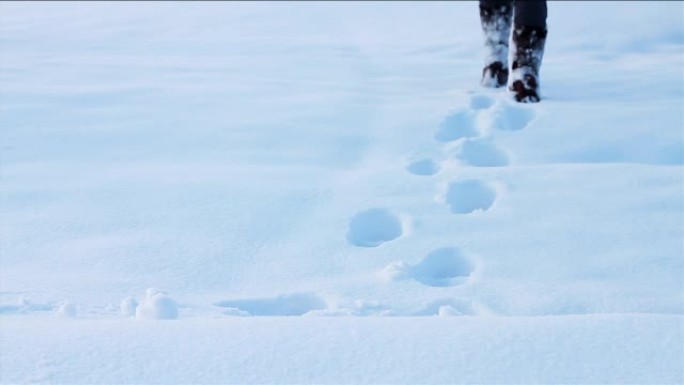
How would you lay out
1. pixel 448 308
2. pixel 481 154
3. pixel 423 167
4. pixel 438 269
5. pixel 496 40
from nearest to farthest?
pixel 448 308, pixel 438 269, pixel 423 167, pixel 481 154, pixel 496 40

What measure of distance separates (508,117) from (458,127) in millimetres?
232

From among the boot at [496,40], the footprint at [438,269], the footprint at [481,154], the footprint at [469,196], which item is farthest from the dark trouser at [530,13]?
the footprint at [438,269]

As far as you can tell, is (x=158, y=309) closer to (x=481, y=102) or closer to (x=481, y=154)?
(x=481, y=154)

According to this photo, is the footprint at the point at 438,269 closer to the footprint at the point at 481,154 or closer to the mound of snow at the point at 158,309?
the mound of snow at the point at 158,309

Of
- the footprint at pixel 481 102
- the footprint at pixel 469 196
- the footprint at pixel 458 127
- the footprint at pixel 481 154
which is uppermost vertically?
the footprint at pixel 481 102

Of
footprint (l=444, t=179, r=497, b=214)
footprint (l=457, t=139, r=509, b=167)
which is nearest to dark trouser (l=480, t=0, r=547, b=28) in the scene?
footprint (l=457, t=139, r=509, b=167)

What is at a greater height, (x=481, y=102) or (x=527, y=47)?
(x=527, y=47)

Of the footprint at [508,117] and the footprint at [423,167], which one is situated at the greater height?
the footprint at [508,117]

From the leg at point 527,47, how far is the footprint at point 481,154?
0.64 m

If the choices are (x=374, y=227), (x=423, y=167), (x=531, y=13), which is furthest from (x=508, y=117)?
(x=374, y=227)

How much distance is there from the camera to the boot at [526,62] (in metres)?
3.58

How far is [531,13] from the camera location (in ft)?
11.8

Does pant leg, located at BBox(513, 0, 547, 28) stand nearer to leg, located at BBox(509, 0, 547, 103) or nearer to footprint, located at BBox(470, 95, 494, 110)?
leg, located at BBox(509, 0, 547, 103)

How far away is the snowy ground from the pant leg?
14.3 inches
